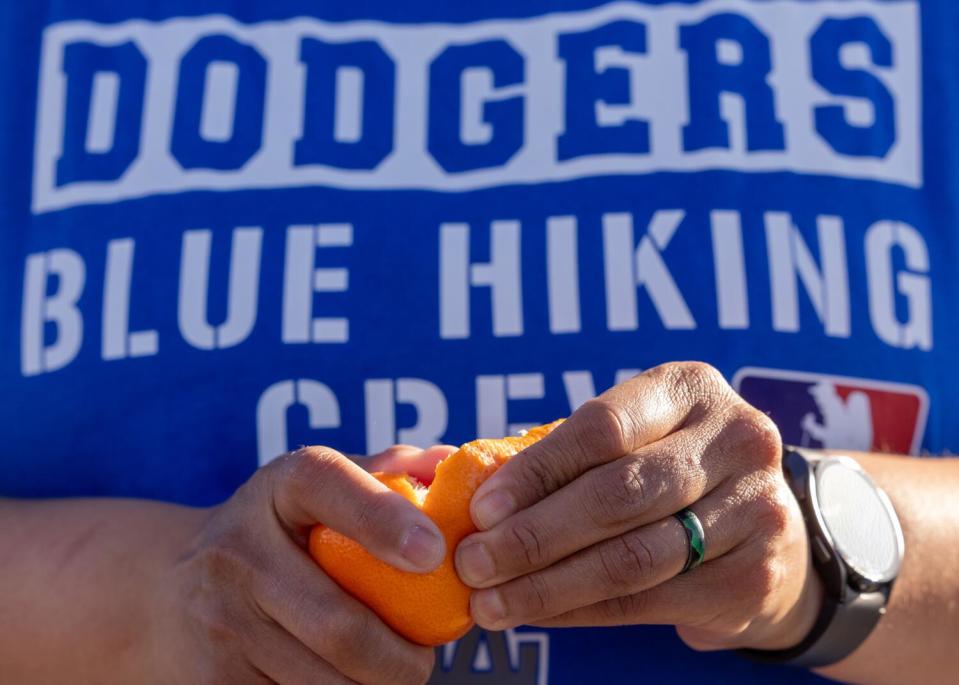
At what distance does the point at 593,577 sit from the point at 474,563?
0.44 feet

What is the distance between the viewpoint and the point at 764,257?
5.65ft

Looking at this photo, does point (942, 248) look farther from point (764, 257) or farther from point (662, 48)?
point (662, 48)

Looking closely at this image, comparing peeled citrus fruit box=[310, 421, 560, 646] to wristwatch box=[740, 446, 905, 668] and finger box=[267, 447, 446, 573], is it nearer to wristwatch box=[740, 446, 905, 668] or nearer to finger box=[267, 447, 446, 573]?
finger box=[267, 447, 446, 573]

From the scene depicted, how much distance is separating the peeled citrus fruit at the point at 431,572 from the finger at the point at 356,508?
0.03 metres

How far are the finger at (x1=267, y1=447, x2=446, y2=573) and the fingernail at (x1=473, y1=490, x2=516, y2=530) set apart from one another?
51 millimetres

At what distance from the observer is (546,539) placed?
118cm

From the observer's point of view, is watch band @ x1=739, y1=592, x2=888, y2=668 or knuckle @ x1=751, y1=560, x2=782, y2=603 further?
watch band @ x1=739, y1=592, x2=888, y2=668

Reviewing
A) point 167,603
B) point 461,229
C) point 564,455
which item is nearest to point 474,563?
point 564,455

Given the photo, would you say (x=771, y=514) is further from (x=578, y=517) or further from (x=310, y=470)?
(x=310, y=470)

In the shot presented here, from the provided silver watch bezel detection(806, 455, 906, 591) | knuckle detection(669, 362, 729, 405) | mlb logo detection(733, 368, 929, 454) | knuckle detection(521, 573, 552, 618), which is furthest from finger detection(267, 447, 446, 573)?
mlb logo detection(733, 368, 929, 454)

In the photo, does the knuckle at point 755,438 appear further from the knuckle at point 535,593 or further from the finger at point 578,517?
the knuckle at point 535,593

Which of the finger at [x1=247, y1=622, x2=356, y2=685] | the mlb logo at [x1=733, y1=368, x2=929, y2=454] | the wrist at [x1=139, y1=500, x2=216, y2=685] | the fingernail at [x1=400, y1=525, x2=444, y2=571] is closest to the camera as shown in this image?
the fingernail at [x1=400, y1=525, x2=444, y2=571]

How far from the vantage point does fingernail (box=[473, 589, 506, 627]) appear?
Result: 1.21m

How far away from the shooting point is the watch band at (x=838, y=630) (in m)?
1.46
